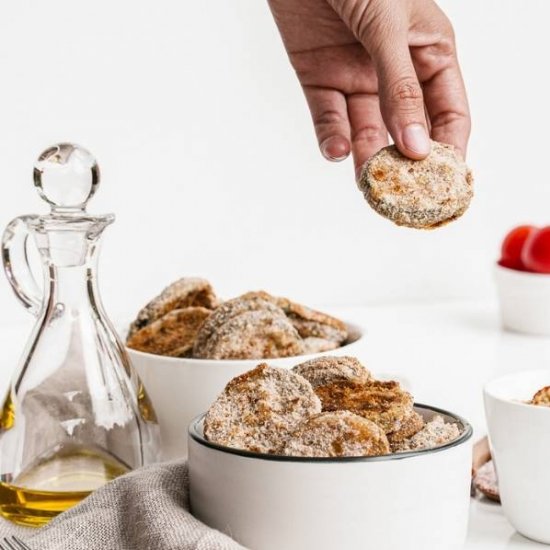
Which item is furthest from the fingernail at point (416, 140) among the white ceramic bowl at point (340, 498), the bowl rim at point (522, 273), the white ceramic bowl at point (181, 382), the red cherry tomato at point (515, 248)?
the red cherry tomato at point (515, 248)

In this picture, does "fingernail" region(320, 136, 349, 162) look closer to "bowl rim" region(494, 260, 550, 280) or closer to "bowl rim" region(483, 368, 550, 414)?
"bowl rim" region(483, 368, 550, 414)

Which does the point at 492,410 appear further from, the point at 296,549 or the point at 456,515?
the point at 296,549

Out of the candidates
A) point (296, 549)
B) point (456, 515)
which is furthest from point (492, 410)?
point (296, 549)

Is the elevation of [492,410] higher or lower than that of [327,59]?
lower

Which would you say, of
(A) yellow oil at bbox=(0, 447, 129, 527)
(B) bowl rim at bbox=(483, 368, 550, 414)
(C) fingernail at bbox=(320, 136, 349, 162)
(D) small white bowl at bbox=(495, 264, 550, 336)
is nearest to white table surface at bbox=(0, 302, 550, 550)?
(D) small white bowl at bbox=(495, 264, 550, 336)

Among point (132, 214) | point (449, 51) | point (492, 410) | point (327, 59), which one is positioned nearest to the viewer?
point (492, 410)

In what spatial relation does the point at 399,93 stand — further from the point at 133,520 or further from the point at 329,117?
the point at 133,520
